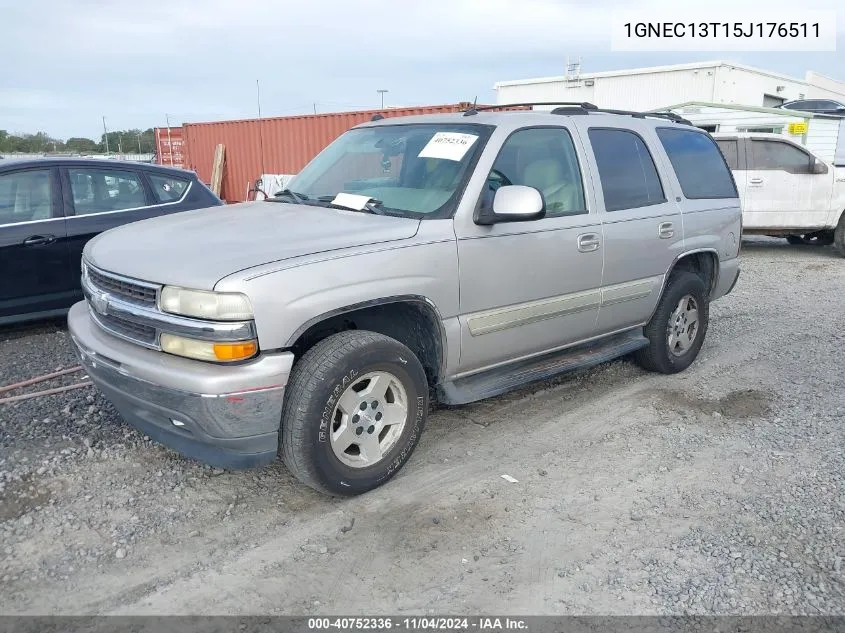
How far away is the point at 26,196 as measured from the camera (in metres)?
6.07

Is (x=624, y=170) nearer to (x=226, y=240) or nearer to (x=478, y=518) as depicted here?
(x=478, y=518)

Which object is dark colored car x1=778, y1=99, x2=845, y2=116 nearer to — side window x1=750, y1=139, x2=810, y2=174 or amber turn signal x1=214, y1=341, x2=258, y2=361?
side window x1=750, y1=139, x2=810, y2=174

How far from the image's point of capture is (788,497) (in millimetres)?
3650

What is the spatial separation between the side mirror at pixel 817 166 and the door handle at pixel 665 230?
7.97m

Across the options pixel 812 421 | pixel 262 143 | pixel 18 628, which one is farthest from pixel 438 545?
pixel 262 143

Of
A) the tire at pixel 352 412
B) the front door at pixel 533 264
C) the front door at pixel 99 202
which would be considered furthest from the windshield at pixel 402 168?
the front door at pixel 99 202

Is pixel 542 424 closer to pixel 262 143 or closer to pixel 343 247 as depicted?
pixel 343 247

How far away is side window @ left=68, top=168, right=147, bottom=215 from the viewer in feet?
20.7

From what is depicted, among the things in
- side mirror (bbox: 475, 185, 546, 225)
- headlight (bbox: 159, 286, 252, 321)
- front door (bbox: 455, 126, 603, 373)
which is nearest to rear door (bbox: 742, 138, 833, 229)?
front door (bbox: 455, 126, 603, 373)

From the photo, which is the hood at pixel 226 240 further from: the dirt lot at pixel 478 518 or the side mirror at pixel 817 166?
the side mirror at pixel 817 166

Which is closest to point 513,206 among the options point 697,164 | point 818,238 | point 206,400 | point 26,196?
point 206,400

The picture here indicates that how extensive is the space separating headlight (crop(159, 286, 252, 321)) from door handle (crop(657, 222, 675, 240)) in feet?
10.4

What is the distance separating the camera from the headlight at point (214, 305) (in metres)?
2.99

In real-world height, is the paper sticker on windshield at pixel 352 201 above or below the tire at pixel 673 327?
above
